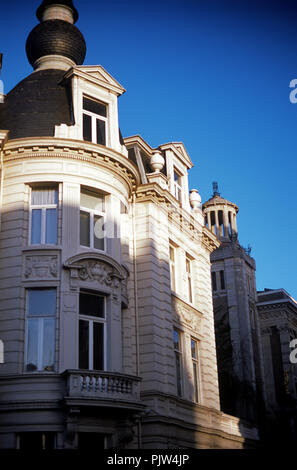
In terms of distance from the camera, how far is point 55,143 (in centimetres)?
2261

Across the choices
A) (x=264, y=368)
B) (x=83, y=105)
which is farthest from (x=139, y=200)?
(x=264, y=368)

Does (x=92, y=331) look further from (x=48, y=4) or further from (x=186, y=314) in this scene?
(x=48, y=4)

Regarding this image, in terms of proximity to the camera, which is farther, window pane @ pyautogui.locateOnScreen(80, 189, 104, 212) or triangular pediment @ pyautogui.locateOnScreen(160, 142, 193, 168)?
triangular pediment @ pyautogui.locateOnScreen(160, 142, 193, 168)

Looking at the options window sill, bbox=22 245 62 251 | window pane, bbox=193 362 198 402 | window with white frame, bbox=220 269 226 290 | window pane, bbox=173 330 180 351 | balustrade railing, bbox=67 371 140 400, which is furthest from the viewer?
window with white frame, bbox=220 269 226 290

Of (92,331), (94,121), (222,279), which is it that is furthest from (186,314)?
(222,279)

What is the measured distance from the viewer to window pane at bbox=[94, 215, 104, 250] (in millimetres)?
23016

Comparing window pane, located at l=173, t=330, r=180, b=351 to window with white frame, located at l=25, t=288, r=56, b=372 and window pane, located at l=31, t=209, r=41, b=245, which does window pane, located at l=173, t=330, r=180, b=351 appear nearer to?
window with white frame, located at l=25, t=288, r=56, b=372

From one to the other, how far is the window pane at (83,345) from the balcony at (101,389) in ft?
3.94

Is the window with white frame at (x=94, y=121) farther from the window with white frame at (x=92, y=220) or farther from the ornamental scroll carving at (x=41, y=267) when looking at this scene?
the ornamental scroll carving at (x=41, y=267)

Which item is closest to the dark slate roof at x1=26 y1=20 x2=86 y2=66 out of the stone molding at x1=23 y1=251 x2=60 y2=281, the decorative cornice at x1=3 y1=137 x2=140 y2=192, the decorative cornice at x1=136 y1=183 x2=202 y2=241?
the decorative cornice at x1=3 y1=137 x2=140 y2=192

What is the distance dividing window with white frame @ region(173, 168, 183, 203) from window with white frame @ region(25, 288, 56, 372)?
10.3 meters

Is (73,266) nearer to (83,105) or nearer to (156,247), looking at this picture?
(156,247)
